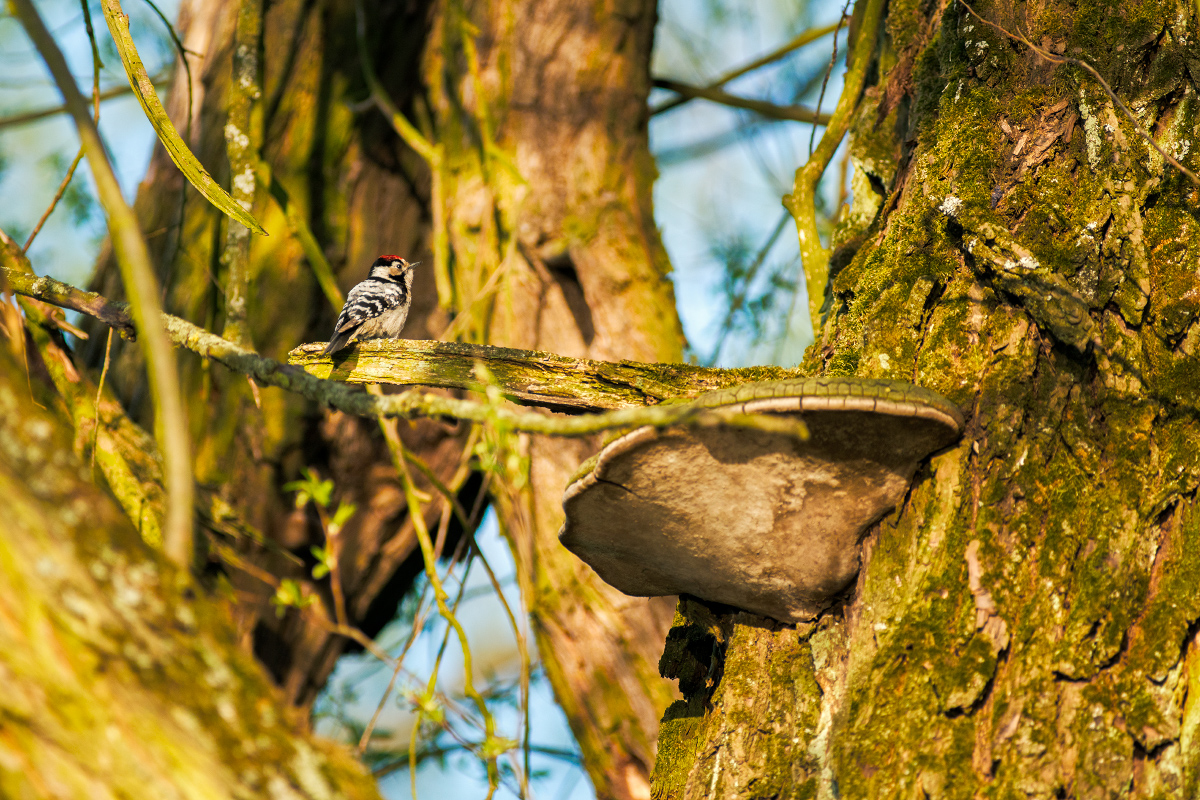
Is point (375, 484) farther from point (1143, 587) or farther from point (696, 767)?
point (1143, 587)

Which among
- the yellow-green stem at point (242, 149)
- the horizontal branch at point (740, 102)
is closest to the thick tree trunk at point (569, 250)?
the horizontal branch at point (740, 102)

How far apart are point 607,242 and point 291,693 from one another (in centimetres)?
228

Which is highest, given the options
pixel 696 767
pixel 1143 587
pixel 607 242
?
pixel 607 242

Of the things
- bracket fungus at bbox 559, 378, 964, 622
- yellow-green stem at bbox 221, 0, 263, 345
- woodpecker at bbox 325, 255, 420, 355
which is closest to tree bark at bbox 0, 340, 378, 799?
bracket fungus at bbox 559, 378, 964, 622

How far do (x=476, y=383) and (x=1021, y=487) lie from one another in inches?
A: 39.6

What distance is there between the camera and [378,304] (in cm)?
306

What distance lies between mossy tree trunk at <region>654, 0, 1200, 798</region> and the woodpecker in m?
1.48

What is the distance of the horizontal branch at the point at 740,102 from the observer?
406 centimetres

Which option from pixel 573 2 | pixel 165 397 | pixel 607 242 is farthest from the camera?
pixel 573 2

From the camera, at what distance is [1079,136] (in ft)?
5.35

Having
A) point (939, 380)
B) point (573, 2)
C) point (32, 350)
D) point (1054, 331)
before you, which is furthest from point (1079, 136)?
point (32, 350)

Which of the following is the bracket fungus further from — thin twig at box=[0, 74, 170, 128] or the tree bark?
thin twig at box=[0, 74, 170, 128]

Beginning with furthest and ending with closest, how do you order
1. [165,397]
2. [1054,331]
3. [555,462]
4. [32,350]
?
[555,462], [32,350], [1054,331], [165,397]

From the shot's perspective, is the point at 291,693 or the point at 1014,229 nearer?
the point at 1014,229
